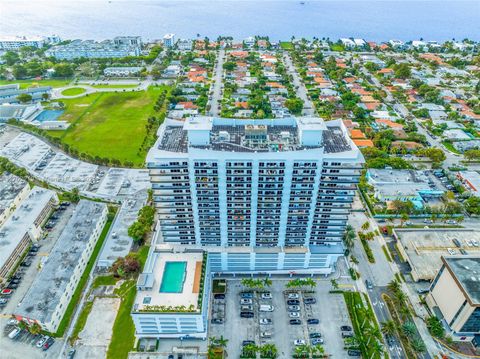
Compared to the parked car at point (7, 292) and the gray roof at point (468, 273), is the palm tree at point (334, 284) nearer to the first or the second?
the gray roof at point (468, 273)

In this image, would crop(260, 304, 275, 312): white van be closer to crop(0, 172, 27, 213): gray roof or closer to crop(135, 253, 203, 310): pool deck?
crop(135, 253, 203, 310): pool deck

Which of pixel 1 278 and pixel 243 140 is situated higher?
pixel 243 140

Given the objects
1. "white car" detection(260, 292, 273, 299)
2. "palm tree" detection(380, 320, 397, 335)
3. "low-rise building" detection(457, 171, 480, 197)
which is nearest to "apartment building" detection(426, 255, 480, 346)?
"palm tree" detection(380, 320, 397, 335)

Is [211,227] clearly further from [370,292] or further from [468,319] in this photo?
[468,319]

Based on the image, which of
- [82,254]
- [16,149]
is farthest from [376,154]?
[16,149]

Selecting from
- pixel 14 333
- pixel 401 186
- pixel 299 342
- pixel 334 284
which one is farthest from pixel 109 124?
pixel 299 342

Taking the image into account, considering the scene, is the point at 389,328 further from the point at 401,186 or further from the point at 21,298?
the point at 21,298
